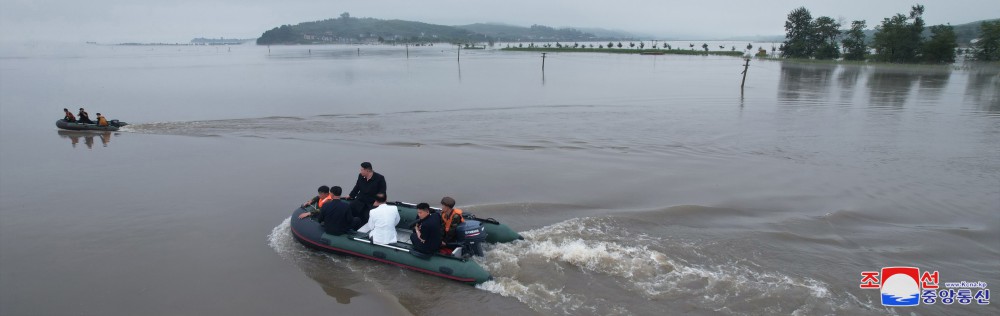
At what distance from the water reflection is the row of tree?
70.3 metres

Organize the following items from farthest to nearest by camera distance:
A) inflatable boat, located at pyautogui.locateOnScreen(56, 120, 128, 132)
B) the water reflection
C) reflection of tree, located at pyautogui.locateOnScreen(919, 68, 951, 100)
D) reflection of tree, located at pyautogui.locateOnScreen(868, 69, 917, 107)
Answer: reflection of tree, located at pyautogui.locateOnScreen(919, 68, 951, 100) < reflection of tree, located at pyautogui.locateOnScreen(868, 69, 917, 107) < inflatable boat, located at pyautogui.locateOnScreen(56, 120, 128, 132) < the water reflection

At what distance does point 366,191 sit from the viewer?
909cm

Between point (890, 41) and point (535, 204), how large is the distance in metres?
64.5

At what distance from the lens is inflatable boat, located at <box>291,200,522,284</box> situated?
25.9ft

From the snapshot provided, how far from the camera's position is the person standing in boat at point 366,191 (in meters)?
9.05

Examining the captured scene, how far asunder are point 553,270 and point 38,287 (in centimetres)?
795

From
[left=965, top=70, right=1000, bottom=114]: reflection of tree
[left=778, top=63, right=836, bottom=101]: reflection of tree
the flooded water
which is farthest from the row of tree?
the flooded water

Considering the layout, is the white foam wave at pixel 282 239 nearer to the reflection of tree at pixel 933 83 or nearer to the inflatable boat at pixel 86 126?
the inflatable boat at pixel 86 126

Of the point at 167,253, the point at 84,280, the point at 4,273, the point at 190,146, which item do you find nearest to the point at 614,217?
the point at 167,253

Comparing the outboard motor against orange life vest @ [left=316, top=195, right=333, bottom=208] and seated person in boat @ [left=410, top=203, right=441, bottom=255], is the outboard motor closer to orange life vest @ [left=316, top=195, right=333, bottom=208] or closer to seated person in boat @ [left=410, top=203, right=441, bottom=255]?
seated person in boat @ [left=410, top=203, right=441, bottom=255]

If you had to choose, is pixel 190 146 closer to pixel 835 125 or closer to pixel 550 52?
pixel 835 125

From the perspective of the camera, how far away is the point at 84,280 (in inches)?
328

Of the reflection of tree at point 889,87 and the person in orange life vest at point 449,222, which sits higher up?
the reflection of tree at point 889,87

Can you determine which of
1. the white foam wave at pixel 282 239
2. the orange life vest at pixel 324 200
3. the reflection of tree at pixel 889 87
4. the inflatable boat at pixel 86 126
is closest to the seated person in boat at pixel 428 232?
the orange life vest at pixel 324 200
